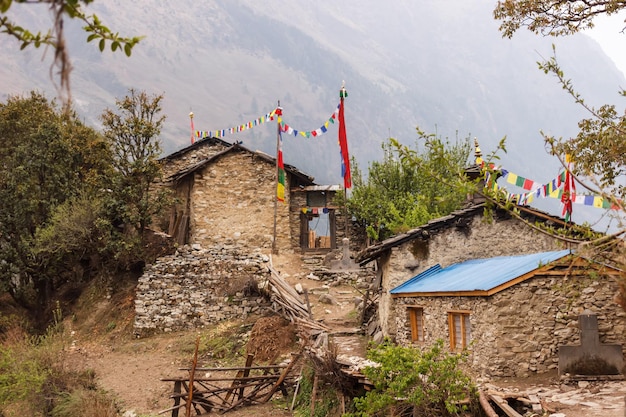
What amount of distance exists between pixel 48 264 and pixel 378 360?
66.3 ft

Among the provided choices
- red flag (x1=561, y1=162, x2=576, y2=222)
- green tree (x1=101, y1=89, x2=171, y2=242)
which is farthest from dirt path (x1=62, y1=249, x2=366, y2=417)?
Answer: red flag (x1=561, y1=162, x2=576, y2=222)

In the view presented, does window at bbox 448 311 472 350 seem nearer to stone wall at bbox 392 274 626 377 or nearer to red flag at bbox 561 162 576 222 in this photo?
stone wall at bbox 392 274 626 377

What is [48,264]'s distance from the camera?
29.5 m

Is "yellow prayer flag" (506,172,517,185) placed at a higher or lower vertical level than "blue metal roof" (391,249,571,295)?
higher

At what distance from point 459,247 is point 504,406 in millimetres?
8464

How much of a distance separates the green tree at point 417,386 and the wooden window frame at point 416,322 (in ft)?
14.6

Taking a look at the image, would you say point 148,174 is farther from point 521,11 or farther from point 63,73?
point 63,73

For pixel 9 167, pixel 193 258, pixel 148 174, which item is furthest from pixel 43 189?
pixel 193 258

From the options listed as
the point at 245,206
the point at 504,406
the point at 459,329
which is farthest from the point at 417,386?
the point at 245,206

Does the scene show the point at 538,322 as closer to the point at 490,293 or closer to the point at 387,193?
the point at 490,293

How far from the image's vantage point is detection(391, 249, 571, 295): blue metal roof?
14.9 m

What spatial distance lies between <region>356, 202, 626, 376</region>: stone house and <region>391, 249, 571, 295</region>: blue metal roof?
4cm

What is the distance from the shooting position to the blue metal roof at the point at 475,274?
48.8 ft

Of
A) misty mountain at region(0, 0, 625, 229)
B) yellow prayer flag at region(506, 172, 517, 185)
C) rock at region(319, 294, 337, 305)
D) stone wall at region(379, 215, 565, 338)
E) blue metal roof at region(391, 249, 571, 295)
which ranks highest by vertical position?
misty mountain at region(0, 0, 625, 229)
